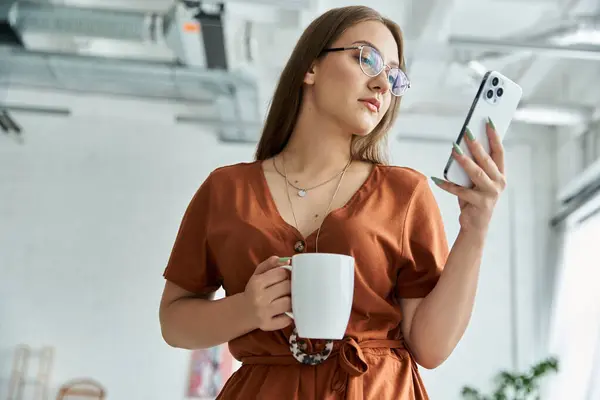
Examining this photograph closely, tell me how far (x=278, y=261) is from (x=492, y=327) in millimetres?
5814

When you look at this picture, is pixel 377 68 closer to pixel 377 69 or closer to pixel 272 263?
pixel 377 69

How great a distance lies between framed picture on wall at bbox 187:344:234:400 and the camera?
6.07 meters

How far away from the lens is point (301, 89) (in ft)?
3.86

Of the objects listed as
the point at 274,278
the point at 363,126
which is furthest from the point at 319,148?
the point at 274,278

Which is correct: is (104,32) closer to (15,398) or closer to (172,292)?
(15,398)

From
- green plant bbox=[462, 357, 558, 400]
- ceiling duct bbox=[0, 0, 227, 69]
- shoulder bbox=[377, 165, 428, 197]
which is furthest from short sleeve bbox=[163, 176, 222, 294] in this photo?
green plant bbox=[462, 357, 558, 400]

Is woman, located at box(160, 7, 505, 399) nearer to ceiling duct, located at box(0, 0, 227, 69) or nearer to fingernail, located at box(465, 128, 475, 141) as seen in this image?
fingernail, located at box(465, 128, 475, 141)

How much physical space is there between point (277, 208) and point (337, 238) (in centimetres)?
11

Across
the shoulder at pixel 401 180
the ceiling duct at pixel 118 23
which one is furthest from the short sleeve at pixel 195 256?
the ceiling duct at pixel 118 23

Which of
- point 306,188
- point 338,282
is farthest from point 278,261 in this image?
point 306,188

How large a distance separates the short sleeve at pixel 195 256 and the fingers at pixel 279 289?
217 mm

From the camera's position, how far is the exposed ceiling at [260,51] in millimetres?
4652

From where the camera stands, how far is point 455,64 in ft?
16.9

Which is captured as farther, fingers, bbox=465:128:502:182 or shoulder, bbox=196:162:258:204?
shoulder, bbox=196:162:258:204
